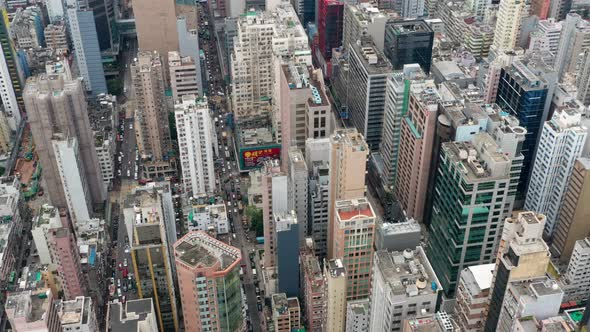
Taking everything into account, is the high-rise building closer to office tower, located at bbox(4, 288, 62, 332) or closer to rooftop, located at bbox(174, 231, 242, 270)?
rooftop, located at bbox(174, 231, 242, 270)

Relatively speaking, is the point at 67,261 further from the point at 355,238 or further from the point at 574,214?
the point at 574,214

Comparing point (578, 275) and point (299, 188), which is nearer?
point (578, 275)

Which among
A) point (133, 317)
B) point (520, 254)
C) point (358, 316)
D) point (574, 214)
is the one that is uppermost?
point (520, 254)

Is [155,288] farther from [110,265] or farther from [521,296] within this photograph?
[521,296]

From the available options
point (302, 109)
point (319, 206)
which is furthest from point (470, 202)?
point (302, 109)

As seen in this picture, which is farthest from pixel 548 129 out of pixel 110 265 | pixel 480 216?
A: pixel 110 265

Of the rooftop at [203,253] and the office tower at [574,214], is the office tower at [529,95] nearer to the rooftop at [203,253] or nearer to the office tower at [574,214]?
the office tower at [574,214]
